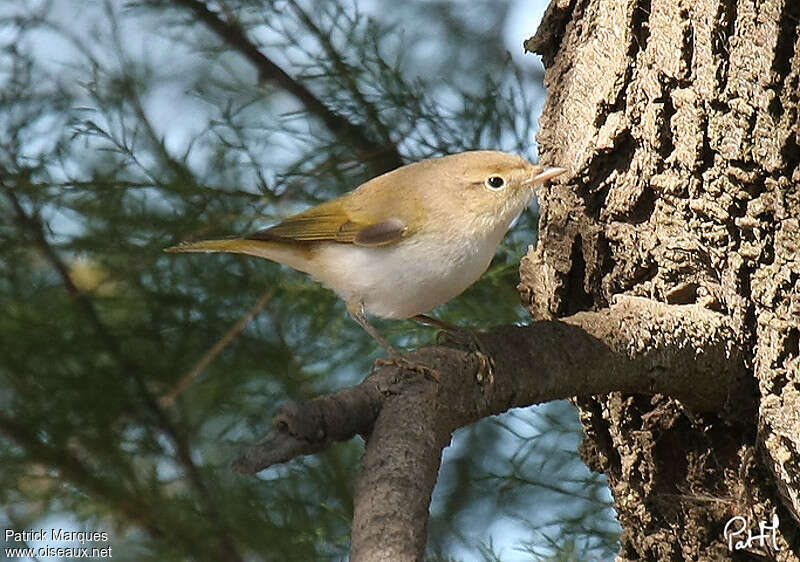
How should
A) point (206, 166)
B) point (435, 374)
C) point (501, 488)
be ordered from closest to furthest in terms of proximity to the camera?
point (435, 374)
point (501, 488)
point (206, 166)

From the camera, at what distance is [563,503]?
8.89 feet

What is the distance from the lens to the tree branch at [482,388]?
3.80 ft

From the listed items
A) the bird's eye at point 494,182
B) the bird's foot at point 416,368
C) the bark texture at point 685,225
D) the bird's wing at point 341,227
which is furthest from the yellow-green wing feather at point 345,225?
the bird's foot at point 416,368

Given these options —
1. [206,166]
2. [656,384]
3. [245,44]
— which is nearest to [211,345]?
[206,166]

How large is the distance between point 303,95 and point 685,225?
133 centimetres

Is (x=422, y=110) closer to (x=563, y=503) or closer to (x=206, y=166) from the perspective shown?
(x=206, y=166)

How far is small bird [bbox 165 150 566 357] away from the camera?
2.04 meters

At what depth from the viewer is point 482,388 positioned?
146 centimetres

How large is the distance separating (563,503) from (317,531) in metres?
0.59

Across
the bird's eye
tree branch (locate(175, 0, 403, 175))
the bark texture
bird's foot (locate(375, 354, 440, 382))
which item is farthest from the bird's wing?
bird's foot (locate(375, 354, 440, 382))

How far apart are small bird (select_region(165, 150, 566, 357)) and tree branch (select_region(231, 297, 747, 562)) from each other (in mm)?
412

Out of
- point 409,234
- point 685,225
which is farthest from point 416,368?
point 409,234

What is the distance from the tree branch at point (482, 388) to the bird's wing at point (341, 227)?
540mm
